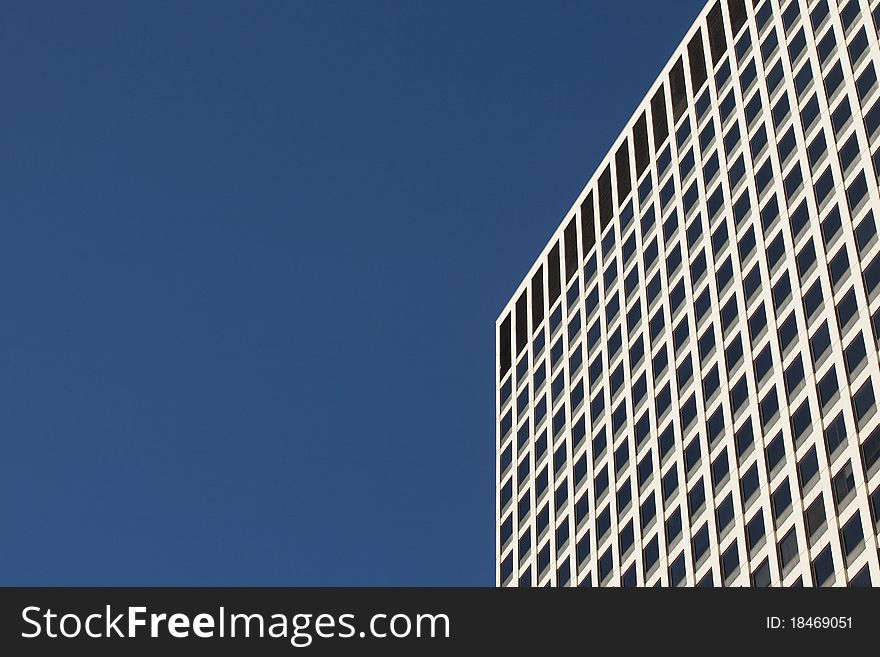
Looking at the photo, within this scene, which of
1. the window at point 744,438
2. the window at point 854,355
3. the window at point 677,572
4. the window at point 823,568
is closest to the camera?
the window at point 823,568

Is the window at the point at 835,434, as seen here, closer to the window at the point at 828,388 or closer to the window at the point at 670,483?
the window at the point at 828,388

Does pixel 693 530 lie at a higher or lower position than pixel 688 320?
lower

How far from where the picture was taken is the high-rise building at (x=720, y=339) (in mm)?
74000

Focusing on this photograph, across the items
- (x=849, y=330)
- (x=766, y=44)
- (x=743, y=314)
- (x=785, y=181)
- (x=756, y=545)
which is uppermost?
(x=766, y=44)

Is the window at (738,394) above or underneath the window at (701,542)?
above

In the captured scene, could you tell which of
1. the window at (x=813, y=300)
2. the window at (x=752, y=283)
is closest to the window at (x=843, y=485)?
the window at (x=813, y=300)

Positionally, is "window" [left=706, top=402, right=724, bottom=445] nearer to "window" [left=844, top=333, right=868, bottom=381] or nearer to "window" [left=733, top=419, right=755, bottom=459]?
"window" [left=733, top=419, right=755, bottom=459]

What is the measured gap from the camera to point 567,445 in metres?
101

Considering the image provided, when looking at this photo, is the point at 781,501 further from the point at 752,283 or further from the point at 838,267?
the point at 752,283

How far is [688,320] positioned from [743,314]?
6112 millimetres

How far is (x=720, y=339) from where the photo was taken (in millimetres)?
85938
